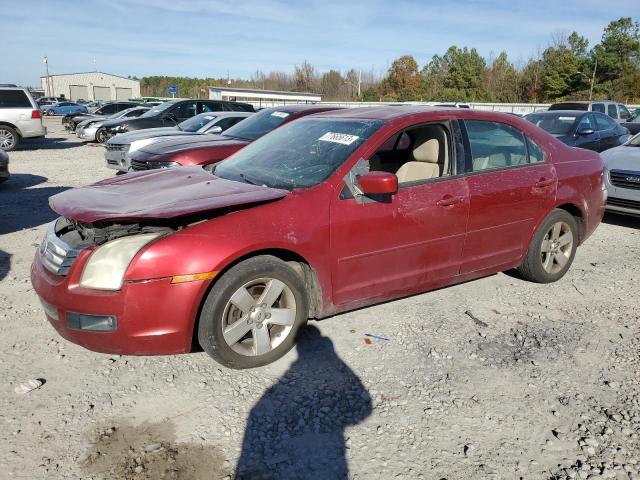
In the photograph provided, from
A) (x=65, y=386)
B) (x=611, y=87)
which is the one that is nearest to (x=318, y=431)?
(x=65, y=386)

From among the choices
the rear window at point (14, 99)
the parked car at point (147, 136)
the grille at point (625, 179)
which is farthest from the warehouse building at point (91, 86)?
the grille at point (625, 179)

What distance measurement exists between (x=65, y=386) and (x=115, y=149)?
750 cm

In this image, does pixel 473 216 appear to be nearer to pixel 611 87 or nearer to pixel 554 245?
pixel 554 245

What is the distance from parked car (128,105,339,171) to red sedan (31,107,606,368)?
117 inches

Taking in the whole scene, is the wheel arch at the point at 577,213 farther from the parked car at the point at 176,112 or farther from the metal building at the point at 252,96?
the metal building at the point at 252,96

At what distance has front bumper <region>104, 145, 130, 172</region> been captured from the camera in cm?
939

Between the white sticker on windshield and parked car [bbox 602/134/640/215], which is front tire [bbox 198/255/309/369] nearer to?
the white sticker on windshield

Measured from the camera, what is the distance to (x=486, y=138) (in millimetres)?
4328

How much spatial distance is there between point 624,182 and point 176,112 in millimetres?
11593

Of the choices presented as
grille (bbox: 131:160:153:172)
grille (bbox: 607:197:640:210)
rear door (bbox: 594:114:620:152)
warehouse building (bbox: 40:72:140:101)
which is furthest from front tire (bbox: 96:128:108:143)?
warehouse building (bbox: 40:72:140:101)

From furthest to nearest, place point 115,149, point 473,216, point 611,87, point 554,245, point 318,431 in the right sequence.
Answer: point 611,87
point 115,149
point 554,245
point 473,216
point 318,431

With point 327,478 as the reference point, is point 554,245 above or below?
above

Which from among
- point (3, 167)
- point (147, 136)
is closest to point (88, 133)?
point (3, 167)

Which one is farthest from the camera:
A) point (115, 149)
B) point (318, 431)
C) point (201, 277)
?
point (115, 149)
